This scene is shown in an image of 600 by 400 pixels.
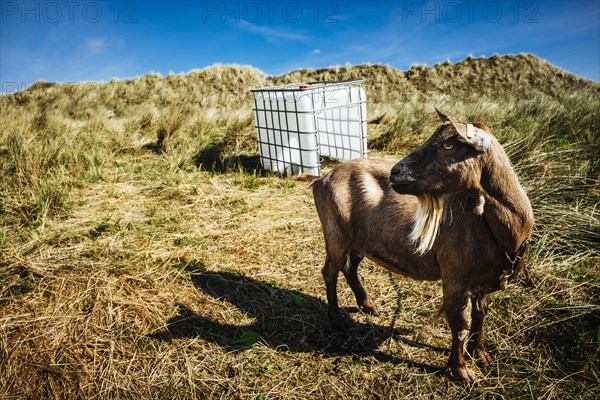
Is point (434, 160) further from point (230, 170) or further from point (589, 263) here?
point (230, 170)

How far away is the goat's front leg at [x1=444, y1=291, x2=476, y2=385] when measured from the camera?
233cm

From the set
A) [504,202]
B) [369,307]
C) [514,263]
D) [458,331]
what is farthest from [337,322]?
[504,202]

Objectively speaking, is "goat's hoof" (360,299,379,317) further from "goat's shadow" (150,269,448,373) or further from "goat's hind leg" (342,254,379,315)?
"goat's shadow" (150,269,448,373)

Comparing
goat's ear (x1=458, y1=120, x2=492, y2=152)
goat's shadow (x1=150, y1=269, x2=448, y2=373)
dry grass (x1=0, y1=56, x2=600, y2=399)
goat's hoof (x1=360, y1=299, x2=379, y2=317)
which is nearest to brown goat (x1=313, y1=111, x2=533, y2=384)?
goat's ear (x1=458, y1=120, x2=492, y2=152)

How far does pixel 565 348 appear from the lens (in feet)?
8.77

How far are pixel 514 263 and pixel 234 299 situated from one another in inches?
94.7

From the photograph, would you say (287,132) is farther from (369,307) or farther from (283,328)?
(283,328)

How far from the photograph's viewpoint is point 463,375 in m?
2.53

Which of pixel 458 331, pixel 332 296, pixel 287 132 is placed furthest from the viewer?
pixel 287 132

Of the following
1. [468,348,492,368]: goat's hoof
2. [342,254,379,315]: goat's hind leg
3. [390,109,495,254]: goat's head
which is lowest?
[468,348,492,368]: goat's hoof

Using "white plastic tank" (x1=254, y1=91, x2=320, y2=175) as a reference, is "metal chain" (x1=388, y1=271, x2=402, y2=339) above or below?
below

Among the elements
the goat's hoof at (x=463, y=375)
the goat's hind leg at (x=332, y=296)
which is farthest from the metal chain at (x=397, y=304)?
the goat's hoof at (x=463, y=375)

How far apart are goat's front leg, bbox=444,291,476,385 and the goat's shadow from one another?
0.49 feet

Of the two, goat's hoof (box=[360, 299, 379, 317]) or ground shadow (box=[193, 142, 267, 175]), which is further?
ground shadow (box=[193, 142, 267, 175])
